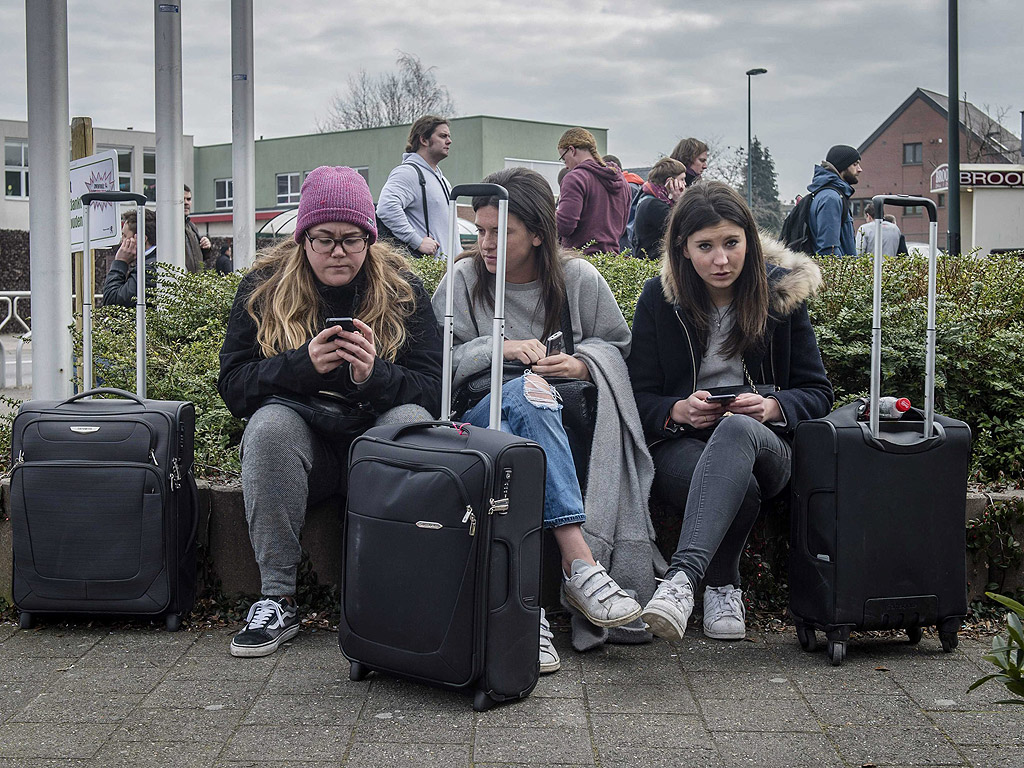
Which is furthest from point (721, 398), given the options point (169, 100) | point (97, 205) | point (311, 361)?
point (169, 100)

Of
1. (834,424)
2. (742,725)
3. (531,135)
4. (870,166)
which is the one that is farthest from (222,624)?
(870,166)

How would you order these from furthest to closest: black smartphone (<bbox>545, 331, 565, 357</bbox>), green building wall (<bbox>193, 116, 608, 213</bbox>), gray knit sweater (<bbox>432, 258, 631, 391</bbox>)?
1. green building wall (<bbox>193, 116, 608, 213</bbox>)
2. gray knit sweater (<bbox>432, 258, 631, 391</bbox>)
3. black smartphone (<bbox>545, 331, 565, 357</bbox>)

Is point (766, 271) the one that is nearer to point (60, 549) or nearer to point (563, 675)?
point (563, 675)

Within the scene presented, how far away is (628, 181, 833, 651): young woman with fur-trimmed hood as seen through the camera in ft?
12.9

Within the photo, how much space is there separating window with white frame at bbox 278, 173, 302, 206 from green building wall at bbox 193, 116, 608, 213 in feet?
1.13

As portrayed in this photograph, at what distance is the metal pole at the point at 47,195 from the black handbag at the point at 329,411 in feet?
5.81

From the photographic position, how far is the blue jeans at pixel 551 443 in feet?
12.2

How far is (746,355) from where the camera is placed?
4188mm

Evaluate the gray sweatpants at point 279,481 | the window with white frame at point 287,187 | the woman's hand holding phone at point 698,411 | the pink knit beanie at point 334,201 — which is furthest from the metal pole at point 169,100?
the window with white frame at point 287,187

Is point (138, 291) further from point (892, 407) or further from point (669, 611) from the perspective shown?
point (892, 407)

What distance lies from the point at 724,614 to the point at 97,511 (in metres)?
2.20

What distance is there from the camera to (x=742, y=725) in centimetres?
316

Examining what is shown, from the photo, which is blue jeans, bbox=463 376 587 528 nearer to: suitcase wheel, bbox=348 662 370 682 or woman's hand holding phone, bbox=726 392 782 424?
woman's hand holding phone, bbox=726 392 782 424

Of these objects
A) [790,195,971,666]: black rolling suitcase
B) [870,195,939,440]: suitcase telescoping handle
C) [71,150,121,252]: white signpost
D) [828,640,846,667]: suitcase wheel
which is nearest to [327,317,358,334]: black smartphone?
[790,195,971,666]: black rolling suitcase
